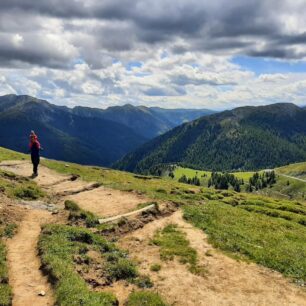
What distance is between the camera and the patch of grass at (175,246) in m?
24.4

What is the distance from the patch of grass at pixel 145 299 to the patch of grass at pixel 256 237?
879 cm

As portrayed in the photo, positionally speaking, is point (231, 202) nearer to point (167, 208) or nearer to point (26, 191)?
point (167, 208)

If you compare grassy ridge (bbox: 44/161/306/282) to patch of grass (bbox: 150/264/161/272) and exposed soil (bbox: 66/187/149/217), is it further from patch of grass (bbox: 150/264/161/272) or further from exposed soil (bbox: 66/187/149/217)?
patch of grass (bbox: 150/264/161/272)

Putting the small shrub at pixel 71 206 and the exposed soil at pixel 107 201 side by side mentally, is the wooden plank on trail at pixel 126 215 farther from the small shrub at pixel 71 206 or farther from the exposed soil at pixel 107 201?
the small shrub at pixel 71 206

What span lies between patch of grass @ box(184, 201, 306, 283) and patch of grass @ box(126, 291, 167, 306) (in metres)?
8.79

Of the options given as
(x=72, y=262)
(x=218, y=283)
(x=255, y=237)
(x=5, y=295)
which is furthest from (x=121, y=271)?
(x=255, y=237)

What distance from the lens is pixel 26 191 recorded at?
1649 inches

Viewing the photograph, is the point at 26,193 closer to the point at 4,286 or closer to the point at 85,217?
the point at 85,217

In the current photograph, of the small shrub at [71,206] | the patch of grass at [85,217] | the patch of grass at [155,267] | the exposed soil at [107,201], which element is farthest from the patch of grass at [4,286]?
the exposed soil at [107,201]

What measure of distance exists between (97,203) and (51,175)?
2302 cm

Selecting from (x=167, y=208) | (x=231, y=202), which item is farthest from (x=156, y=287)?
(x=231, y=202)

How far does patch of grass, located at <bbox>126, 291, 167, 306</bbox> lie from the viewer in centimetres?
1873

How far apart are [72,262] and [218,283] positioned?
27.3ft

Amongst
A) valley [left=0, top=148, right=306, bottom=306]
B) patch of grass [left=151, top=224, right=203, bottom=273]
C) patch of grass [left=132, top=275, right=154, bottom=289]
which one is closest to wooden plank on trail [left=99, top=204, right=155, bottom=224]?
valley [left=0, top=148, right=306, bottom=306]
